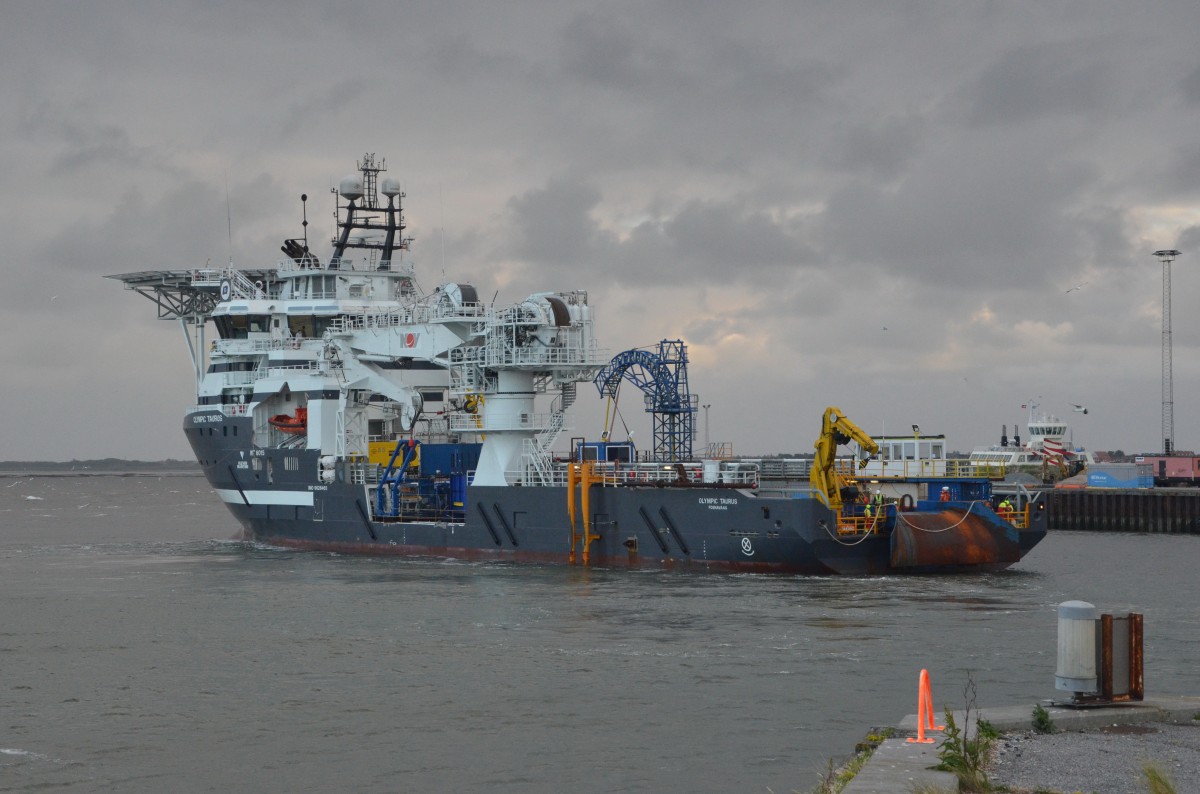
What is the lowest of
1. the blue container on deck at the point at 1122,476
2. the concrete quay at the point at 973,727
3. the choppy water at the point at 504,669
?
the choppy water at the point at 504,669

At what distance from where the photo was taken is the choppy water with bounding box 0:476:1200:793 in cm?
1777

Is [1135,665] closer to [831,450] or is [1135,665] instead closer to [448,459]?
[831,450]

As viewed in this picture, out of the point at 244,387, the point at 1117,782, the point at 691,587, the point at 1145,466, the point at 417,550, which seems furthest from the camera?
the point at 1145,466

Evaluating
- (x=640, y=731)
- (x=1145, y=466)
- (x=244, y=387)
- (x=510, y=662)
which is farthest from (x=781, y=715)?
(x=1145, y=466)

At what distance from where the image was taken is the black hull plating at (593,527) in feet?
118

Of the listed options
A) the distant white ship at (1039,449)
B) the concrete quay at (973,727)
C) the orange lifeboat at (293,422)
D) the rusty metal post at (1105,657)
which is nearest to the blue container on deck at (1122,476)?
the distant white ship at (1039,449)

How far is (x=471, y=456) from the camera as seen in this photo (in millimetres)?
45812

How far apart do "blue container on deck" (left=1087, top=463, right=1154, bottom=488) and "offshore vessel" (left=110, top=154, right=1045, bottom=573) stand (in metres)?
28.8

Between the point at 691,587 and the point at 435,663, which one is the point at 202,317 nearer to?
the point at 691,587

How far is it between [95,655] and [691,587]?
14.5m

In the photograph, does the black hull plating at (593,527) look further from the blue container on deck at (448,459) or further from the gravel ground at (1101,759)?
the gravel ground at (1101,759)

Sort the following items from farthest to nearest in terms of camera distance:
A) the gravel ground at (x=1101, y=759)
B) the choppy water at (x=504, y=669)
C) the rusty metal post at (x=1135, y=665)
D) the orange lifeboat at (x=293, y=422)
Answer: the orange lifeboat at (x=293, y=422) < the choppy water at (x=504, y=669) < the rusty metal post at (x=1135, y=665) < the gravel ground at (x=1101, y=759)

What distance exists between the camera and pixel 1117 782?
38.3 feet

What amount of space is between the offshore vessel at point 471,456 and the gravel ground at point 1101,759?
2195 cm
